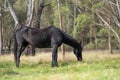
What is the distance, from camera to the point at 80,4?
84.8 ft

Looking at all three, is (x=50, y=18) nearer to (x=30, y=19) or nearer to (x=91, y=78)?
(x=30, y=19)

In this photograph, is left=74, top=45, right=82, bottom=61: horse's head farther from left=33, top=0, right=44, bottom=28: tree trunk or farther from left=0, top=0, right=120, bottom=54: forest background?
left=33, top=0, right=44, bottom=28: tree trunk

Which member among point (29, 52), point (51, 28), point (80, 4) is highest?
point (80, 4)

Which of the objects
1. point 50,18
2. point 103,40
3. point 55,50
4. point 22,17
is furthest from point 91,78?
point 50,18

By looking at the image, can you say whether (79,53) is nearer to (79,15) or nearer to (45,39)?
(45,39)

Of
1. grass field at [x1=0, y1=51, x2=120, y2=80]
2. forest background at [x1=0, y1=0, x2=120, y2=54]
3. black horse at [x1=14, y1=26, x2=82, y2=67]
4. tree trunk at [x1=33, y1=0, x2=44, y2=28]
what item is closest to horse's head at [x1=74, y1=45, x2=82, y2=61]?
black horse at [x1=14, y1=26, x2=82, y2=67]

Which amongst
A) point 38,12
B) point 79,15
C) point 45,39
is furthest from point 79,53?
point 79,15

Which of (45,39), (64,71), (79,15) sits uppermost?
(79,15)

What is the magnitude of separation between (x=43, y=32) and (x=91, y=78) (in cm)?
850

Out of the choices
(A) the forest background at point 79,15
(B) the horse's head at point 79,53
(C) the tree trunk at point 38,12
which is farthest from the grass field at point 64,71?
(C) the tree trunk at point 38,12

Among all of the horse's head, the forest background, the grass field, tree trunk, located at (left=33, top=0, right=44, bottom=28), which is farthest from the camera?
tree trunk, located at (left=33, top=0, right=44, bottom=28)

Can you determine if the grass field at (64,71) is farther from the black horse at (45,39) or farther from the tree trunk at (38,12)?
the tree trunk at (38,12)

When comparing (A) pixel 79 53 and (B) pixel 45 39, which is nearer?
(B) pixel 45 39

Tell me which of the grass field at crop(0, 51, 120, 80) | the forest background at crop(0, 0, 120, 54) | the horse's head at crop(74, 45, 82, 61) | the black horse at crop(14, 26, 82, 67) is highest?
the forest background at crop(0, 0, 120, 54)
